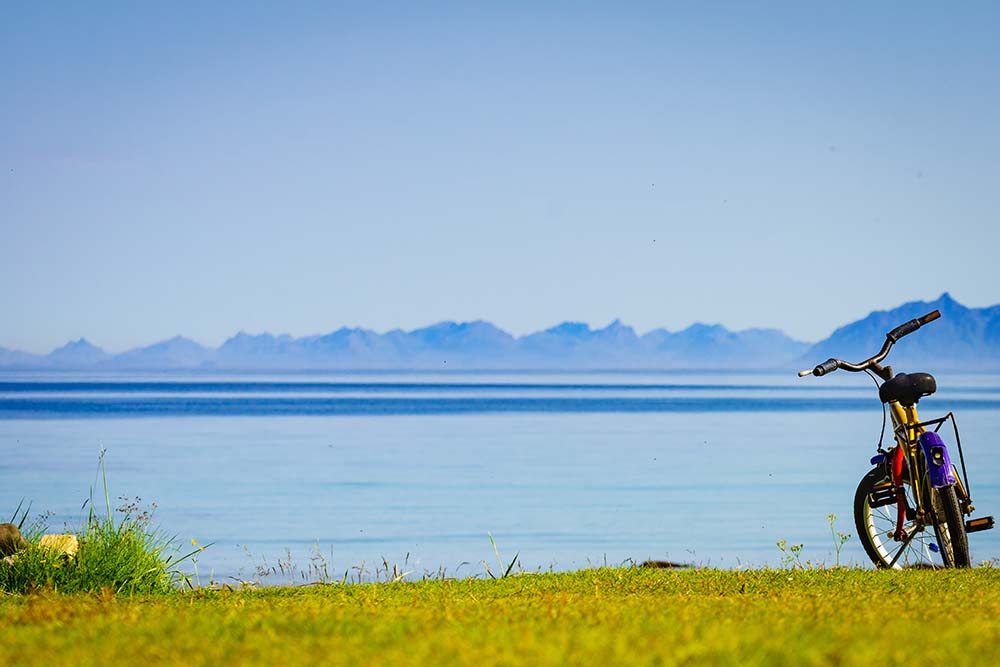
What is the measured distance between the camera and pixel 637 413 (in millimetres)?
86250

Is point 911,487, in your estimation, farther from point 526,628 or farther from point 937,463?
point 526,628

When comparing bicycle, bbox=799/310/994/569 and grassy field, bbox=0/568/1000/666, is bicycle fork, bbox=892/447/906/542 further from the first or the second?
grassy field, bbox=0/568/1000/666

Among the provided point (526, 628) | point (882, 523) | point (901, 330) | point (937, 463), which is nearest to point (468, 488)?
point (882, 523)

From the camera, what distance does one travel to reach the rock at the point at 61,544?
1134 cm

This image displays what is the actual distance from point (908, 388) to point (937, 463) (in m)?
0.73

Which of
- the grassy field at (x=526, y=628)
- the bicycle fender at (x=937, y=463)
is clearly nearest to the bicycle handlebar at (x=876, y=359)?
the bicycle fender at (x=937, y=463)

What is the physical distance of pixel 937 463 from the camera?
11133 mm

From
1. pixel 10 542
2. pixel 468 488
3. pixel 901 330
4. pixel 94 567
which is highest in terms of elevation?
pixel 901 330

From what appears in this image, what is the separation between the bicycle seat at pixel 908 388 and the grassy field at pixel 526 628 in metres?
1.92

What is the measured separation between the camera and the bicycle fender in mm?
11133

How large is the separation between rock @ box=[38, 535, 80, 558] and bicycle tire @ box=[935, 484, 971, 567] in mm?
7934

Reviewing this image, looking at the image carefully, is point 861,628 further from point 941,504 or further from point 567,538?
point 567,538

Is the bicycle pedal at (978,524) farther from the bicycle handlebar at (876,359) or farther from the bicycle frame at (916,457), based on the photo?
the bicycle handlebar at (876,359)

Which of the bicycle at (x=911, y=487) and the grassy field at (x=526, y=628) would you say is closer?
the grassy field at (x=526, y=628)
